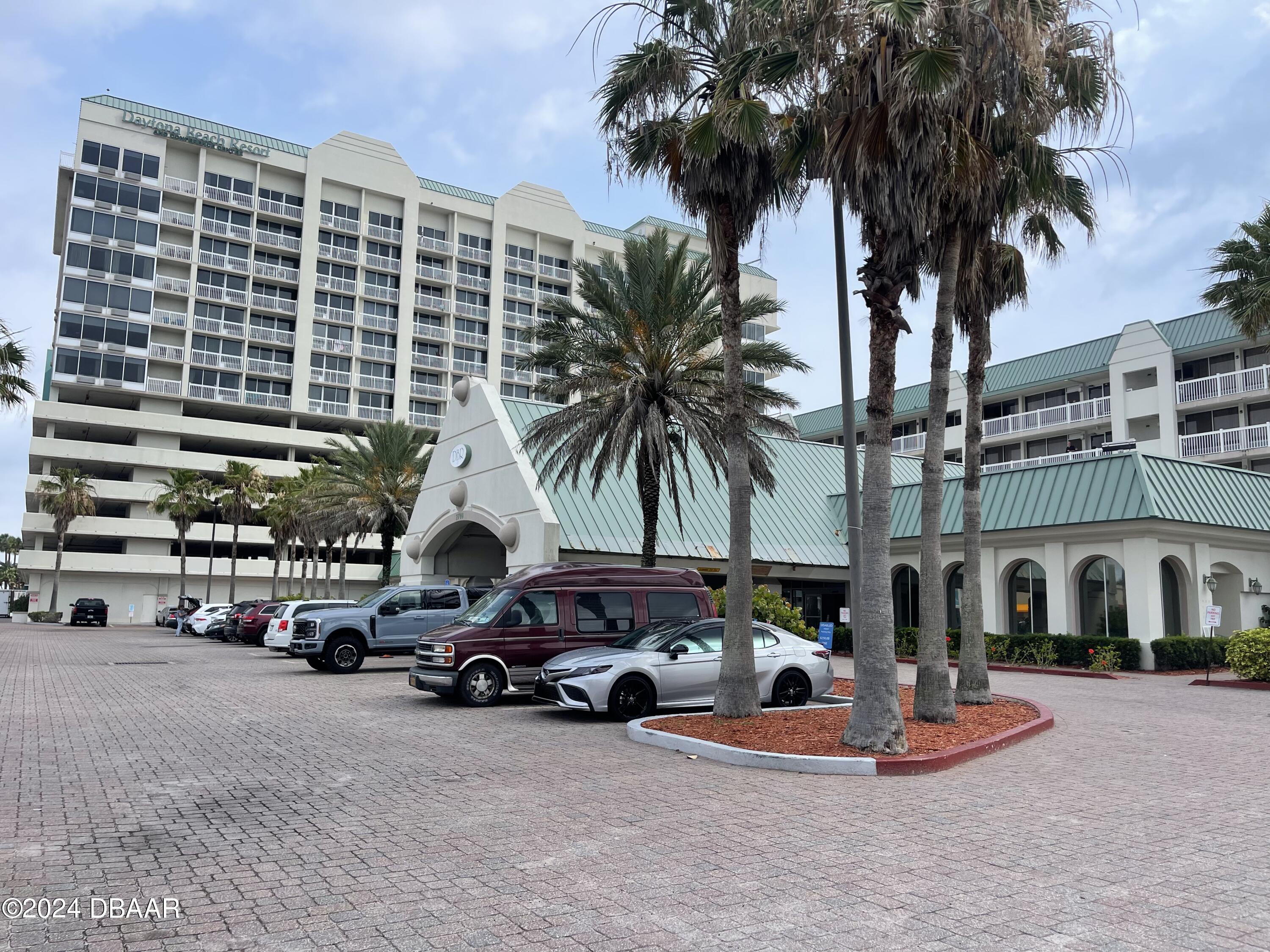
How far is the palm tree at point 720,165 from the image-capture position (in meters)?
13.0

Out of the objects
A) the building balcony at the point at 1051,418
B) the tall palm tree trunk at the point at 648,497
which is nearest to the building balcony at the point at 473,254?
the building balcony at the point at 1051,418

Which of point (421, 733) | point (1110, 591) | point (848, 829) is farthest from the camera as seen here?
point (1110, 591)

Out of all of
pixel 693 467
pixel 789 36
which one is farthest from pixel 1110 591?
pixel 789 36

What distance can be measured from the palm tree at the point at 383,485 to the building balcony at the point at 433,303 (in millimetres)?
41034

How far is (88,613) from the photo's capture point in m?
56.6

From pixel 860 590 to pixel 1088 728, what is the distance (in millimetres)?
5068

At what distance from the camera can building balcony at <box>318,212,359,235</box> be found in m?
76.5

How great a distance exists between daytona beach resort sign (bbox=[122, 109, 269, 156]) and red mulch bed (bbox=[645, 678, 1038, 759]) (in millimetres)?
72721

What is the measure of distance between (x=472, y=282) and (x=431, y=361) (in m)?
8.30

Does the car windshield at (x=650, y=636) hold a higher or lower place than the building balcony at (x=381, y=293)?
lower

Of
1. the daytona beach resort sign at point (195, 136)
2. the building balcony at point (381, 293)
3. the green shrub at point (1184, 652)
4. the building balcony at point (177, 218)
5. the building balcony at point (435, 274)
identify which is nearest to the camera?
the green shrub at point (1184, 652)

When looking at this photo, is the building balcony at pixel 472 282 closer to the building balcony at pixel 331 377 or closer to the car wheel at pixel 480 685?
the building balcony at pixel 331 377

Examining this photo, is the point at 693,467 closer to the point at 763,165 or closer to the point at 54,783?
the point at 763,165

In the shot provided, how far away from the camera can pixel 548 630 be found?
648 inches
